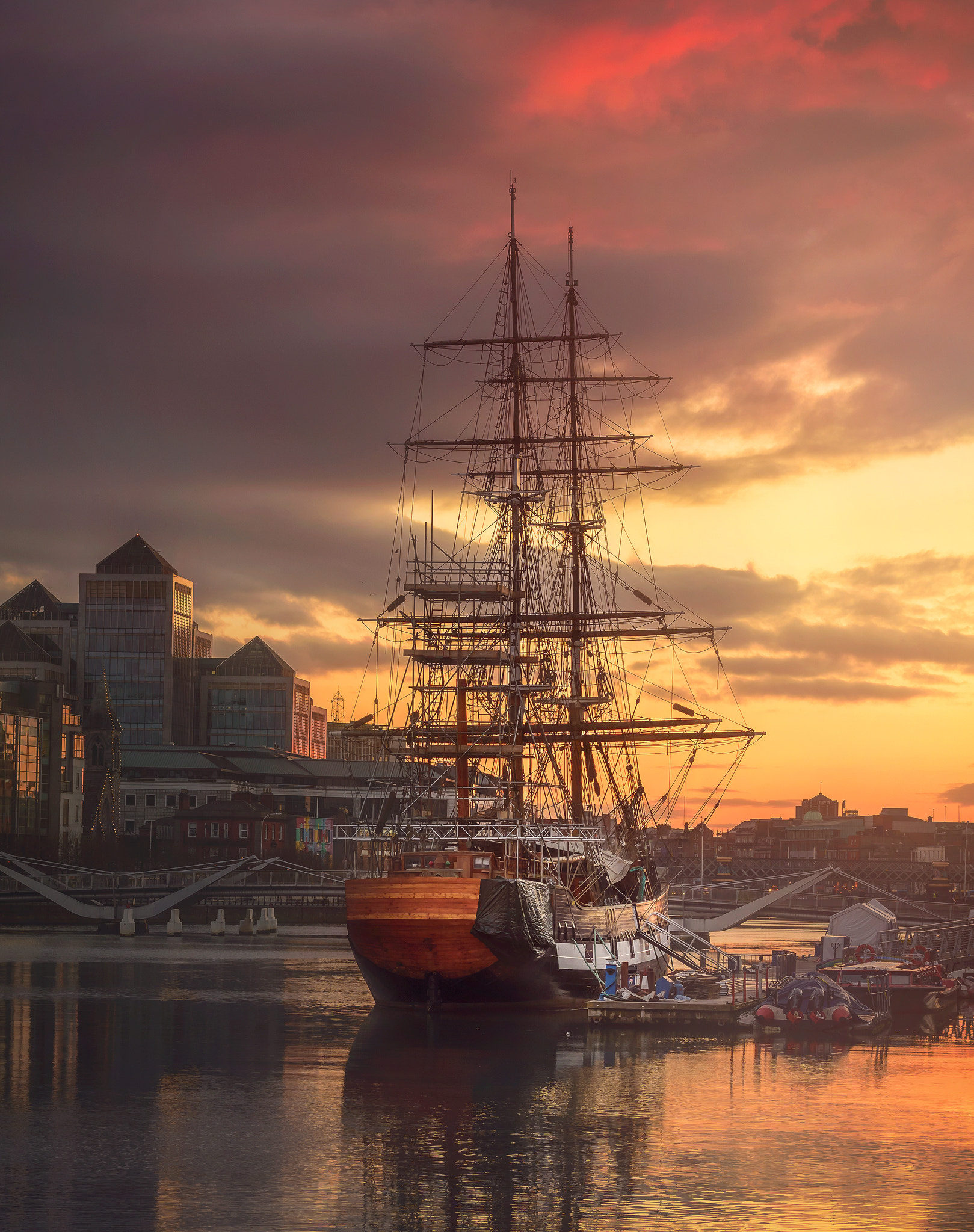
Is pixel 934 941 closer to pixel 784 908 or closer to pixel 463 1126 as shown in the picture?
pixel 784 908

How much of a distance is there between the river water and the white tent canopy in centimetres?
2473

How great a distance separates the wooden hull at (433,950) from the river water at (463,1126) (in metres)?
1.23

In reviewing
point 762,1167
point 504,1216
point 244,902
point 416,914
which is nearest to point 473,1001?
point 416,914

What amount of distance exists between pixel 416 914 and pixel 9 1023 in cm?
1634

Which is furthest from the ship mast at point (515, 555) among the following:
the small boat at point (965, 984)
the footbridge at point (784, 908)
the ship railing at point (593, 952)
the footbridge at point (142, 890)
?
the footbridge at point (142, 890)

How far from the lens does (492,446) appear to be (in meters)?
80.6

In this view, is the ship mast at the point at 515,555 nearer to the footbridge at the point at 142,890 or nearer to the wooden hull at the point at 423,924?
the wooden hull at the point at 423,924

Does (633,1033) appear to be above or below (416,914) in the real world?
below

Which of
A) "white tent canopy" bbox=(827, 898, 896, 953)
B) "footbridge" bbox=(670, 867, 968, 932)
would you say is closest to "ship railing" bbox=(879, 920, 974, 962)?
"white tent canopy" bbox=(827, 898, 896, 953)

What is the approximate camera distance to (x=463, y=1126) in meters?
36.4

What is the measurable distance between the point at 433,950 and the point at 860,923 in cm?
3863

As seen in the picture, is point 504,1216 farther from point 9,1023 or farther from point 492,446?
point 492,446

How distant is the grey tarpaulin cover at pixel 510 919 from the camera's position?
2320 inches

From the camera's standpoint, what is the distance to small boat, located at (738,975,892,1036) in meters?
59.5
